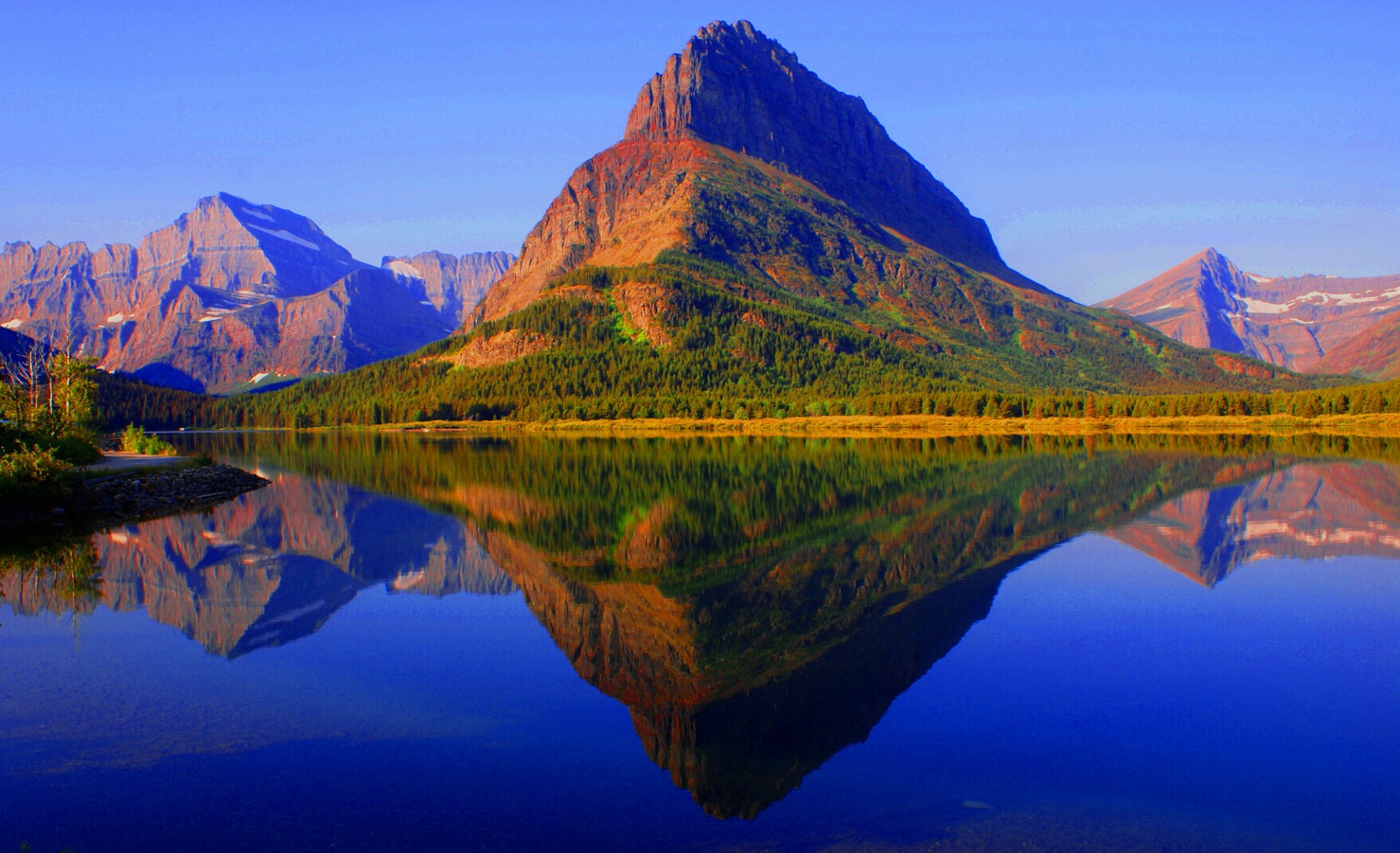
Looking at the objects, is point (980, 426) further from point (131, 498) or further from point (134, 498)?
point (131, 498)

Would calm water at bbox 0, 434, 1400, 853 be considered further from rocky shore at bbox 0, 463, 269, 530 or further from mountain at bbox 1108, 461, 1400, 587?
rocky shore at bbox 0, 463, 269, 530

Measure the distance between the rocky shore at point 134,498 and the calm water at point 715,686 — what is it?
6050mm

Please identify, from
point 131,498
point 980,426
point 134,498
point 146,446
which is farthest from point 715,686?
point 980,426

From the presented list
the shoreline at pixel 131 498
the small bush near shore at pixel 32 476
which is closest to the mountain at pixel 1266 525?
the shoreline at pixel 131 498

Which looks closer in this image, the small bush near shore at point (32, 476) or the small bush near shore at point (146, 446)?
the small bush near shore at point (32, 476)

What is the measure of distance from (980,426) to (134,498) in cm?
12357

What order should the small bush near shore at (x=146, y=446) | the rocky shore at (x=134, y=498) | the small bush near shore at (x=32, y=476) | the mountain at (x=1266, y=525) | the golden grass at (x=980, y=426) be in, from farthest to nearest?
the golden grass at (x=980, y=426)
the small bush near shore at (x=146, y=446)
the rocky shore at (x=134, y=498)
the small bush near shore at (x=32, y=476)
the mountain at (x=1266, y=525)

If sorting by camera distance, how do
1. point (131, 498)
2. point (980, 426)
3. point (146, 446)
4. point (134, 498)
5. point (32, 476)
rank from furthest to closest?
1. point (980, 426)
2. point (146, 446)
3. point (134, 498)
4. point (131, 498)
5. point (32, 476)

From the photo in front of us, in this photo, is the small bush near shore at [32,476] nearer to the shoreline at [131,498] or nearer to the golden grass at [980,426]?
the shoreline at [131,498]

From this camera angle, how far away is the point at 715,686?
15.6 m

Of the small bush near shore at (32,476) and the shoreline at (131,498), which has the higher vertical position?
the small bush near shore at (32,476)

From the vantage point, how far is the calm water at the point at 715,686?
1100 centimetres

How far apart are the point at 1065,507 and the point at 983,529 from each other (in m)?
8.53

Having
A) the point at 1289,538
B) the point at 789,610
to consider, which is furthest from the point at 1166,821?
the point at 1289,538
